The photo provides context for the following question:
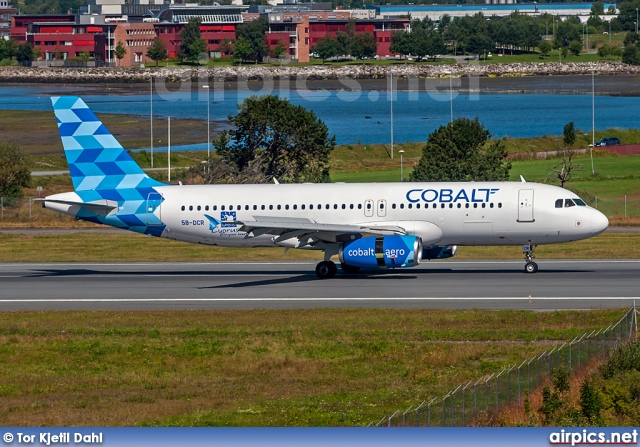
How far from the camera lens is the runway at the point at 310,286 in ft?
129

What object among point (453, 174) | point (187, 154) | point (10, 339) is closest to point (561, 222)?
point (10, 339)

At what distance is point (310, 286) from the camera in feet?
145

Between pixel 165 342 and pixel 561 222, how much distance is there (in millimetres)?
19624

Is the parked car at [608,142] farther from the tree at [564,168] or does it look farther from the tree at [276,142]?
the tree at [276,142]

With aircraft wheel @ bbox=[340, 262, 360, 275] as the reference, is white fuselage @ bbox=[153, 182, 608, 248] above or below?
above

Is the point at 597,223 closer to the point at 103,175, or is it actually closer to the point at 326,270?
the point at 326,270

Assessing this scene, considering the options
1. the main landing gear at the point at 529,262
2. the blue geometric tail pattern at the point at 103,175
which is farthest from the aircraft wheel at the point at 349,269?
the blue geometric tail pattern at the point at 103,175

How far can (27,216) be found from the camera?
251 feet

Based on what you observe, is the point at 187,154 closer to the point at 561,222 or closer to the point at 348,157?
the point at 348,157

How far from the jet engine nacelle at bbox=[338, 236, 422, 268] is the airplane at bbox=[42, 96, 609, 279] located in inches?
1.6

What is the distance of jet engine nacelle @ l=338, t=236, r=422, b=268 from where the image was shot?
1687 inches

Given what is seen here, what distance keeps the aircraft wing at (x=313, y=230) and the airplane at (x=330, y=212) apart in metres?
0.04

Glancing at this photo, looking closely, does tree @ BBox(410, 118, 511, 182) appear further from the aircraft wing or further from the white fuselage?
the aircraft wing

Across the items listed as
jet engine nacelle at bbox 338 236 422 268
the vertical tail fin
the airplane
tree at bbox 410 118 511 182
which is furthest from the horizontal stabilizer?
tree at bbox 410 118 511 182
